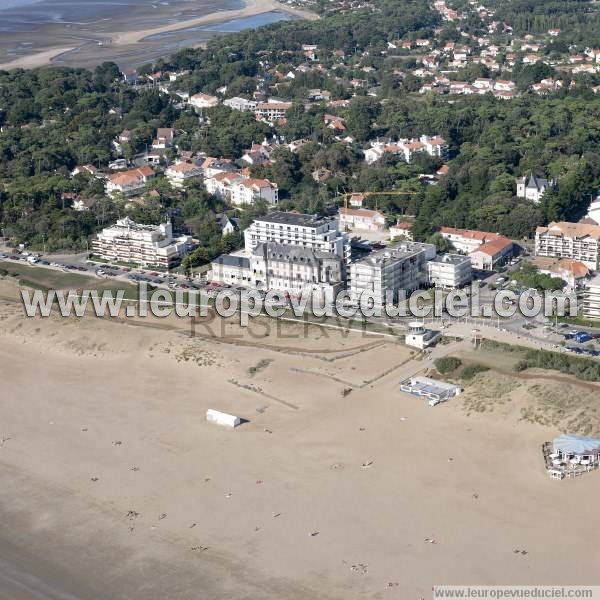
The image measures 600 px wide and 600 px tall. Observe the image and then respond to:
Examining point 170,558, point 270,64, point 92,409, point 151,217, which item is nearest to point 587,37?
point 270,64

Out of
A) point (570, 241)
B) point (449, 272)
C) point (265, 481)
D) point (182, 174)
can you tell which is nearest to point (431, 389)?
point (265, 481)

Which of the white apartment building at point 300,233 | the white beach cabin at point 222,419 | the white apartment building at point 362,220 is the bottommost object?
the white apartment building at point 362,220

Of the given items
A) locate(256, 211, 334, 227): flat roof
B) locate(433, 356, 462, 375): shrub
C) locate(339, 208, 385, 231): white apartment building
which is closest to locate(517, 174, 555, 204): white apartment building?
locate(339, 208, 385, 231): white apartment building

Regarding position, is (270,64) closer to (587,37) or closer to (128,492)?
(587,37)

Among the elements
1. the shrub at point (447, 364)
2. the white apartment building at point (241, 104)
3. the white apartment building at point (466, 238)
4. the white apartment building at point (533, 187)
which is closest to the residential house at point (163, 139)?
the white apartment building at point (241, 104)

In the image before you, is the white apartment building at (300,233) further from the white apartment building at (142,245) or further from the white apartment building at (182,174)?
the white apartment building at (182,174)

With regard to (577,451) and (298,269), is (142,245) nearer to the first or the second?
(298,269)
